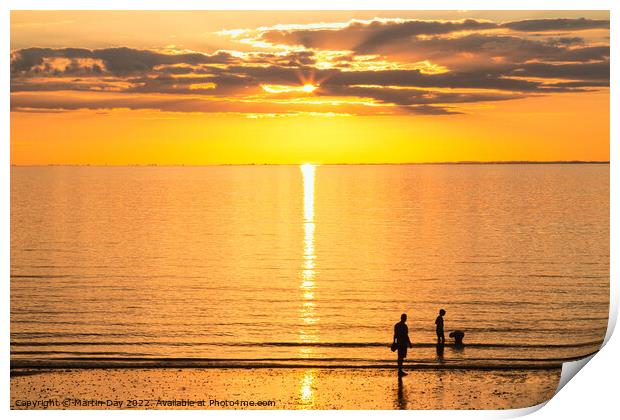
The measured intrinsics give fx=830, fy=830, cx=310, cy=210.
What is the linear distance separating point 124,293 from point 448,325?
7798mm

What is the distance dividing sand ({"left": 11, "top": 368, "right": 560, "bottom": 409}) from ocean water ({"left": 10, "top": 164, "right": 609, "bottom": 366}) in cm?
99

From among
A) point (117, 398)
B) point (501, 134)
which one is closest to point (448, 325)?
point (501, 134)

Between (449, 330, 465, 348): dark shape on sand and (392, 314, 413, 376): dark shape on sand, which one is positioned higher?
(392, 314, 413, 376): dark shape on sand

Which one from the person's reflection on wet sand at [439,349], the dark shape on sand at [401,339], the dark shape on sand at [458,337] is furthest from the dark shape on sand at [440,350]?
the dark shape on sand at [401,339]

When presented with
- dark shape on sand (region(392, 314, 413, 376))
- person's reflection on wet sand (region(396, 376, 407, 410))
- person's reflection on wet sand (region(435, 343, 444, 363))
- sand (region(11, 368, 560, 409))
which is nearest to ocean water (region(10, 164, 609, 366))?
person's reflection on wet sand (region(435, 343, 444, 363))

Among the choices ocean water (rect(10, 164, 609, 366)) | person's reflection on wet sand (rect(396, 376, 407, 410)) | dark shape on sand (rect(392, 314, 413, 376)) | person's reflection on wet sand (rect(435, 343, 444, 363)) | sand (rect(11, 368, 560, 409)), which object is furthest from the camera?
ocean water (rect(10, 164, 609, 366))

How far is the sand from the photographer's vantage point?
419 inches

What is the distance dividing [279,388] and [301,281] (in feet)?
33.9

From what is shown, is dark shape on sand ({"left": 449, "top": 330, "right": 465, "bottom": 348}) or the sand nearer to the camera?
the sand

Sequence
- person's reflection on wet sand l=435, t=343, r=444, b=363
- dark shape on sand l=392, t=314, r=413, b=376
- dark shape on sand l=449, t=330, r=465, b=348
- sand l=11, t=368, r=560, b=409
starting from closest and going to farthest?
sand l=11, t=368, r=560, b=409, dark shape on sand l=392, t=314, r=413, b=376, person's reflection on wet sand l=435, t=343, r=444, b=363, dark shape on sand l=449, t=330, r=465, b=348

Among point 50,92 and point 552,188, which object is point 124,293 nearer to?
point 50,92

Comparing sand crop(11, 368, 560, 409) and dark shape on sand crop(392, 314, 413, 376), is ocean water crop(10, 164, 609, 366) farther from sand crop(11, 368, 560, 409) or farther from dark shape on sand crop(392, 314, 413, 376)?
dark shape on sand crop(392, 314, 413, 376)

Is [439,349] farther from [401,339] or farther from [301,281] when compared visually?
[301,281]

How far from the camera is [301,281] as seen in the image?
2142cm
